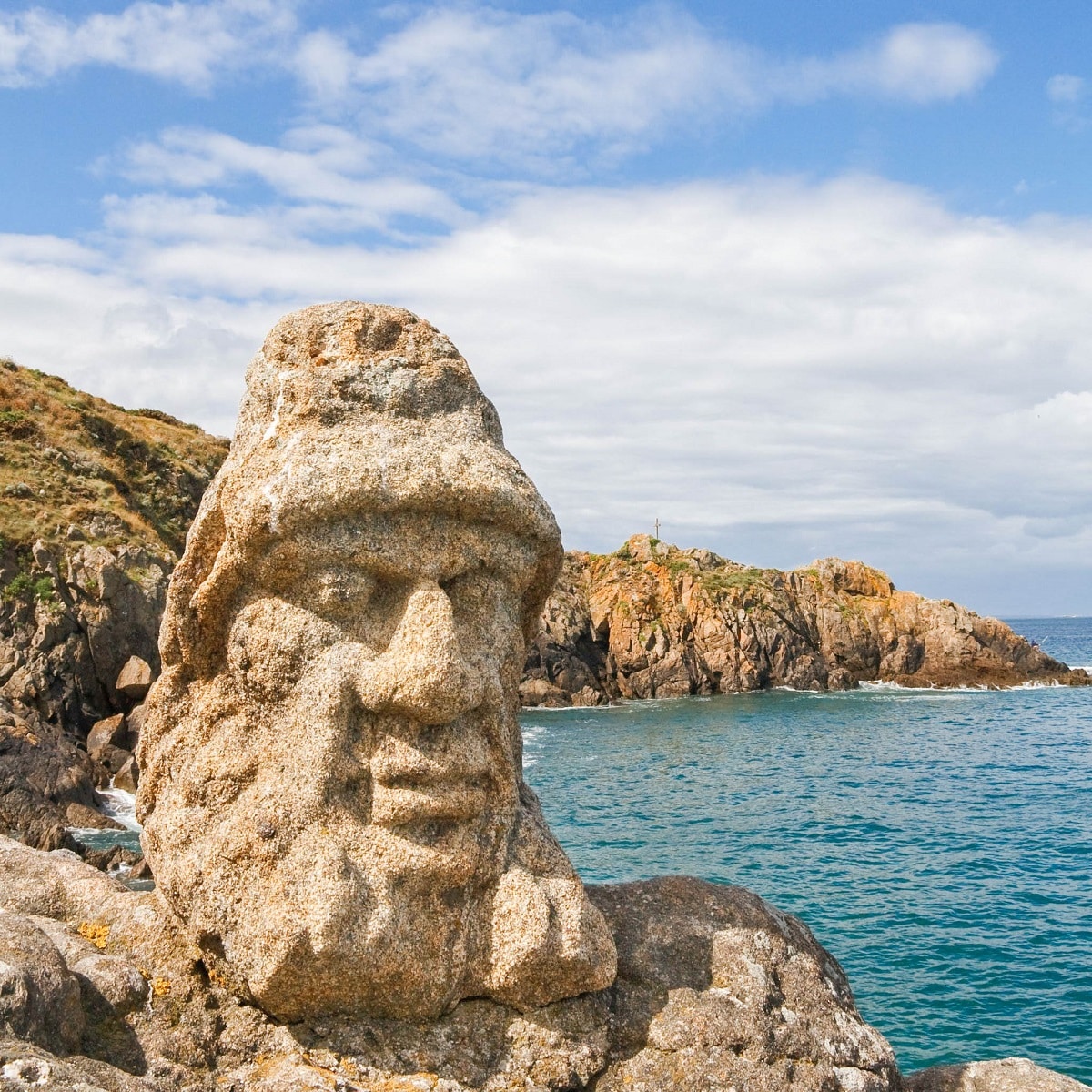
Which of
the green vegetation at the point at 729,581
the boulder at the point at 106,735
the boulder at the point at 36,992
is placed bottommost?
the boulder at the point at 106,735

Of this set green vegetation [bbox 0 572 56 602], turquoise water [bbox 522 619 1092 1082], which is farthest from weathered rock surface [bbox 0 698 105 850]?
turquoise water [bbox 522 619 1092 1082]

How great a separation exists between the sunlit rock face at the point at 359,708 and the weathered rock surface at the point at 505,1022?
226 millimetres

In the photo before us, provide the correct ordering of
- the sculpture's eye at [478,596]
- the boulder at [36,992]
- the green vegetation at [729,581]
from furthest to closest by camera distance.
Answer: the green vegetation at [729,581] → the sculpture's eye at [478,596] → the boulder at [36,992]

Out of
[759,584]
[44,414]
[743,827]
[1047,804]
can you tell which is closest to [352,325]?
[743,827]

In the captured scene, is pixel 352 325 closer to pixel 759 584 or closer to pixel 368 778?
pixel 368 778

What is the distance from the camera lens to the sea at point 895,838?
16406mm

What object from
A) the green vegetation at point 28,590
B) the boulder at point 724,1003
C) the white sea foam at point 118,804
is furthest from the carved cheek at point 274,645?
the green vegetation at point 28,590

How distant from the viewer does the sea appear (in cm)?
1641

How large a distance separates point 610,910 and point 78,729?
31.8 metres

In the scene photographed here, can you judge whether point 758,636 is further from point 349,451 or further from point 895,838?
point 349,451

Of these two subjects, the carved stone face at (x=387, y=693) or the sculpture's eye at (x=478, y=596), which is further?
the sculpture's eye at (x=478, y=596)

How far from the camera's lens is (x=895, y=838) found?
28.0 m

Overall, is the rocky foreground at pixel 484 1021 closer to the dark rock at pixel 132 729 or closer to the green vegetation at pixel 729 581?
the dark rock at pixel 132 729

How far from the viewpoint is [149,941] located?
786cm
